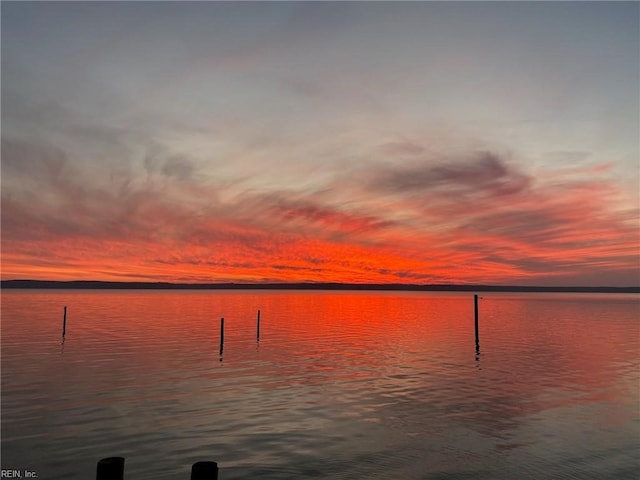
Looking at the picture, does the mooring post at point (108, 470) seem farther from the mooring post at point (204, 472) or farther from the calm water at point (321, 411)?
the calm water at point (321, 411)

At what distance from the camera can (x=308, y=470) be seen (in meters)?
17.6

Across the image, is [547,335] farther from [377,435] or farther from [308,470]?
[308,470]

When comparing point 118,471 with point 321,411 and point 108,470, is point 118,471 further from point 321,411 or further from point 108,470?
point 321,411

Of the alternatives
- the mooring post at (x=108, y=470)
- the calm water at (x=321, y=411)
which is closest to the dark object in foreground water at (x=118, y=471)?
the mooring post at (x=108, y=470)

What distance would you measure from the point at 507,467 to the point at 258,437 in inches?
388

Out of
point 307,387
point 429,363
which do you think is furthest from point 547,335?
point 307,387

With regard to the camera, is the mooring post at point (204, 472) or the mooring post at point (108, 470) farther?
the mooring post at point (108, 470)

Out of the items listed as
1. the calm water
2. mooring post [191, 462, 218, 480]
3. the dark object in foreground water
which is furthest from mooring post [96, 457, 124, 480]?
the calm water

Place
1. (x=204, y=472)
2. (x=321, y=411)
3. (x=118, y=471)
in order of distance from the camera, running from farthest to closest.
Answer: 1. (x=321, y=411)
2. (x=118, y=471)
3. (x=204, y=472)

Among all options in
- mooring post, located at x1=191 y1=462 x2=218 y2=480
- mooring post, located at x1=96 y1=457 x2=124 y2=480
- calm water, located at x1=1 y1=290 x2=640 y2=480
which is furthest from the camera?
calm water, located at x1=1 y1=290 x2=640 y2=480

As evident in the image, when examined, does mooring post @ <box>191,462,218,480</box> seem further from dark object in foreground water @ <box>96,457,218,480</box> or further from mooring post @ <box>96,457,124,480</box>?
mooring post @ <box>96,457,124,480</box>

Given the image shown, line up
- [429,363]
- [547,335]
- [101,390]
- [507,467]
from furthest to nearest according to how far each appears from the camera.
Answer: [547,335] < [429,363] < [101,390] < [507,467]

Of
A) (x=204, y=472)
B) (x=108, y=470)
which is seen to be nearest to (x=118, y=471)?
(x=108, y=470)

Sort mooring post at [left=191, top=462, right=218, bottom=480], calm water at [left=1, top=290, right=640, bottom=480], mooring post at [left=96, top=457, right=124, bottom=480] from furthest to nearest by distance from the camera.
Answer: calm water at [left=1, top=290, right=640, bottom=480] < mooring post at [left=96, top=457, right=124, bottom=480] < mooring post at [left=191, top=462, right=218, bottom=480]
